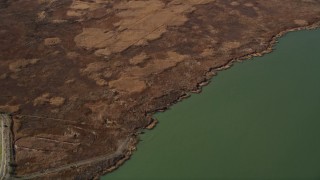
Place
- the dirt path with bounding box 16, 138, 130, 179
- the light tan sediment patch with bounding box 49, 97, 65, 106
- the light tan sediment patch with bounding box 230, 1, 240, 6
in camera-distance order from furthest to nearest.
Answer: the light tan sediment patch with bounding box 230, 1, 240, 6 < the light tan sediment patch with bounding box 49, 97, 65, 106 < the dirt path with bounding box 16, 138, 130, 179

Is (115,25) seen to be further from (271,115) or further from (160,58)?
(271,115)

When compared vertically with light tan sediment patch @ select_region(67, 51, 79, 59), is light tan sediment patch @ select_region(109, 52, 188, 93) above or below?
below

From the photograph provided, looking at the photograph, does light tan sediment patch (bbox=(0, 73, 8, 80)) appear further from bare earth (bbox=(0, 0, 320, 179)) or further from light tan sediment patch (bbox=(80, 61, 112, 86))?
light tan sediment patch (bbox=(80, 61, 112, 86))

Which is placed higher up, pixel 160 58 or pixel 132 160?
pixel 160 58

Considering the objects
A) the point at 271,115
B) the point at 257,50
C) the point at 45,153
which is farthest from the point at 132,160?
the point at 257,50

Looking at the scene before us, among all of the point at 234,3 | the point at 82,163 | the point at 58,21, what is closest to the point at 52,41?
the point at 58,21

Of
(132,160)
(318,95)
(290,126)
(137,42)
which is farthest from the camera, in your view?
(137,42)

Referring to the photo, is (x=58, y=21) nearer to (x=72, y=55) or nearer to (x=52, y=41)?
(x=52, y=41)

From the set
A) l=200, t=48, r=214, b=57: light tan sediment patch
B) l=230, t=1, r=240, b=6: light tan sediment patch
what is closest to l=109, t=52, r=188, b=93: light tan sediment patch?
l=200, t=48, r=214, b=57: light tan sediment patch
